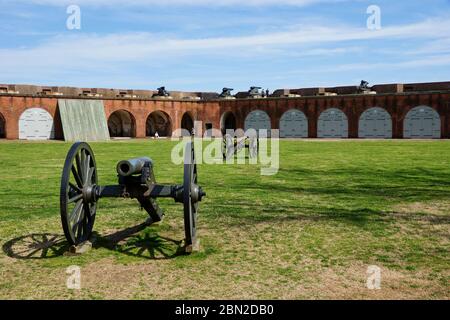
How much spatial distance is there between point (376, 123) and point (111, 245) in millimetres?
30283

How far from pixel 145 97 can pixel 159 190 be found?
1236 inches

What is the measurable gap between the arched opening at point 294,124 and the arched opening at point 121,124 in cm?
1212

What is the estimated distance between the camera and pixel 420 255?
5035 millimetres

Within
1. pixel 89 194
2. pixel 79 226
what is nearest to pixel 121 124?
pixel 79 226

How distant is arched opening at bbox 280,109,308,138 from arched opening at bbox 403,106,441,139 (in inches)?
289

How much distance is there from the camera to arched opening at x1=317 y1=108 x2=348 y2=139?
3425cm

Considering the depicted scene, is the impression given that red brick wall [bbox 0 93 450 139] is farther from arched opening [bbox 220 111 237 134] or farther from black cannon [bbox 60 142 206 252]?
black cannon [bbox 60 142 206 252]

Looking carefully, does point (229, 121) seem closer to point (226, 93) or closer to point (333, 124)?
point (226, 93)

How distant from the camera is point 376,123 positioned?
108 feet

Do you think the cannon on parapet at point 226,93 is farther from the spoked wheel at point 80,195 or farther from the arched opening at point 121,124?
the spoked wheel at point 80,195

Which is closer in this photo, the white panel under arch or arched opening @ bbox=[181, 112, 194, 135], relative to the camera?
the white panel under arch

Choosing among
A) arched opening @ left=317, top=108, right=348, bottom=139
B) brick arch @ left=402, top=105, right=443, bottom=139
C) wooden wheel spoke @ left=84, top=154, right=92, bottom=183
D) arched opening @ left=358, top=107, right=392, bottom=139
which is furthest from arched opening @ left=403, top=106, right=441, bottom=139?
wooden wheel spoke @ left=84, top=154, right=92, bottom=183
